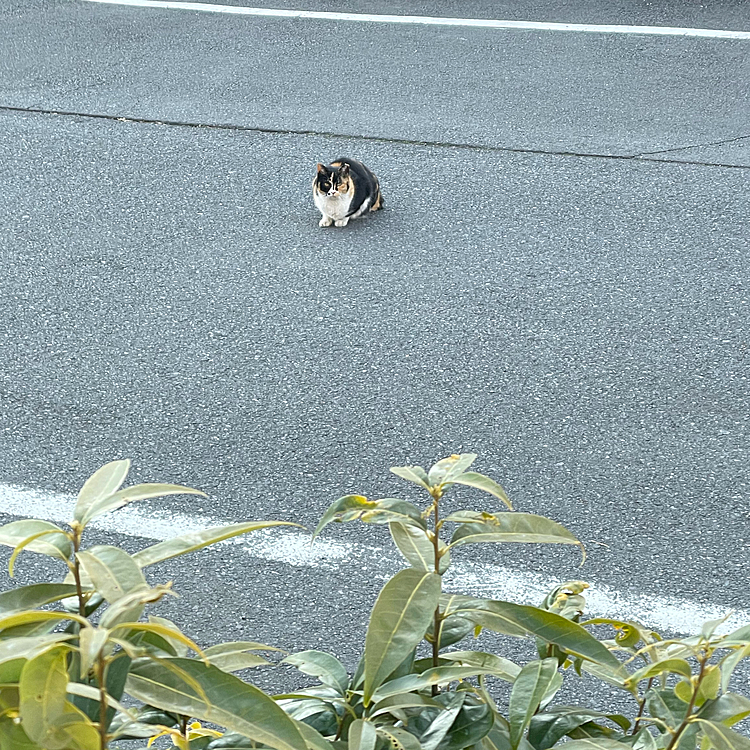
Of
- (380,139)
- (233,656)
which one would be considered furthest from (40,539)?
(380,139)

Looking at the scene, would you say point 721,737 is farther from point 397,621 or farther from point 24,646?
point 24,646

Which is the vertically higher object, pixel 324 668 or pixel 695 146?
pixel 695 146

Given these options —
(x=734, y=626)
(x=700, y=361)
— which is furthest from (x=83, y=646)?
(x=700, y=361)

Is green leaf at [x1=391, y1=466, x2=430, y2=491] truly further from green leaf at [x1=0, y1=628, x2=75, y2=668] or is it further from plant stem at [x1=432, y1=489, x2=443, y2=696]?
green leaf at [x1=0, y1=628, x2=75, y2=668]

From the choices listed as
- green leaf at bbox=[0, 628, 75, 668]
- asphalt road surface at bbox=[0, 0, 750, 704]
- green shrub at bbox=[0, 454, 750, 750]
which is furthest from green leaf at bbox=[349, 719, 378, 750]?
asphalt road surface at bbox=[0, 0, 750, 704]

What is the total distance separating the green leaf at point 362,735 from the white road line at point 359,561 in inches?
73.6

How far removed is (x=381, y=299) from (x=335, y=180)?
0.78 m

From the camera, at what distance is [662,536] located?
3.18m

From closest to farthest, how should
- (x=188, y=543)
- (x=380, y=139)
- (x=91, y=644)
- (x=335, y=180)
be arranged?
1. (x=91, y=644)
2. (x=188, y=543)
3. (x=335, y=180)
4. (x=380, y=139)

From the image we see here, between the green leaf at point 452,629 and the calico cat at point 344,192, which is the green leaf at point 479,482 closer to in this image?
the green leaf at point 452,629

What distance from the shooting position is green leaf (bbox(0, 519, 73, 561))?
104 cm

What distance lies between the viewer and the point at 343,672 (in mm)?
1249

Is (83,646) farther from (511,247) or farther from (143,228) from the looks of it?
(143,228)

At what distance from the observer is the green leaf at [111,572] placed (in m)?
0.92
